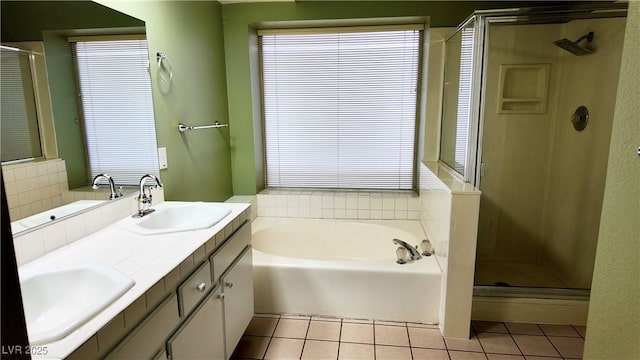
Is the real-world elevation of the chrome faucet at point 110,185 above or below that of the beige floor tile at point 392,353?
above

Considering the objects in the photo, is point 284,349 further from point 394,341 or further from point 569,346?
point 569,346

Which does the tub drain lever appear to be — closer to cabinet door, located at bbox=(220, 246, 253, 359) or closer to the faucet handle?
the faucet handle

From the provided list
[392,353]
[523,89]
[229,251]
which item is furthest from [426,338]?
[523,89]

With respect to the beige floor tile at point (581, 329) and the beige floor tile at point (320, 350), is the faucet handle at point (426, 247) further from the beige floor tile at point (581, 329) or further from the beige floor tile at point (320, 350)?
the beige floor tile at point (581, 329)

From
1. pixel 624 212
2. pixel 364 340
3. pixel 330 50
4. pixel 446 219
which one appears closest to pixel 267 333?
pixel 364 340

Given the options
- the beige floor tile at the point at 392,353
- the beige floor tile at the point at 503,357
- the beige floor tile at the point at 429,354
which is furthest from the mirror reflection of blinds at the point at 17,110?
the beige floor tile at the point at 503,357

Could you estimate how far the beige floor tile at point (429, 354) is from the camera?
206 cm

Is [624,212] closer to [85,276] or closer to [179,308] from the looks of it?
[179,308]

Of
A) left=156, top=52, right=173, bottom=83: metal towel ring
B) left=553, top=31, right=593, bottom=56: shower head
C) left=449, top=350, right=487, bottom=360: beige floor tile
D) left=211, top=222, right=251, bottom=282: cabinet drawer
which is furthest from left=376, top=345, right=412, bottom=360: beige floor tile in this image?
left=553, top=31, right=593, bottom=56: shower head

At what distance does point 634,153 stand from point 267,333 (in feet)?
6.91

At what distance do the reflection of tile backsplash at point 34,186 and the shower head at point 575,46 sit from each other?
326 cm

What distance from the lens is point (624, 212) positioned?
0.78 m

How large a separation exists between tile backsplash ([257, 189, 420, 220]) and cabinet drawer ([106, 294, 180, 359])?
2.06 meters

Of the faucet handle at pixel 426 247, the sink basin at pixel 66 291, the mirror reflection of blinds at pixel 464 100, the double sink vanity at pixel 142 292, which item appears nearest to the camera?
the double sink vanity at pixel 142 292
